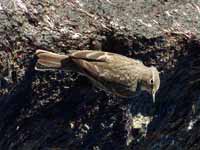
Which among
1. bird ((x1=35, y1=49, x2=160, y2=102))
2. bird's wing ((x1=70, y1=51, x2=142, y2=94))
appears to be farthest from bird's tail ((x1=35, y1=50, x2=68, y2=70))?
Result: bird's wing ((x1=70, y1=51, x2=142, y2=94))

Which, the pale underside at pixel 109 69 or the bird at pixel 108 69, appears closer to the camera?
the bird at pixel 108 69

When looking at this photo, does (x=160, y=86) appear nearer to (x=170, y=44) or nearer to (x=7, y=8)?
(x=170, y=44)

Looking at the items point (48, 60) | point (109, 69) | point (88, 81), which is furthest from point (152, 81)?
point (48, 60)

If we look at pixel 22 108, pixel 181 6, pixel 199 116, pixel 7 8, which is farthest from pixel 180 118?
pixel 7 8

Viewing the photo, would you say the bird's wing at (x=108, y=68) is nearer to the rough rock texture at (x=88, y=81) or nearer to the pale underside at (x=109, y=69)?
the pale underside at (x=109, y=69)

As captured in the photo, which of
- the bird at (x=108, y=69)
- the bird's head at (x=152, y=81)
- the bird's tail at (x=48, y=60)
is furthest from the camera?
the bird's head at (x=152, y=81)

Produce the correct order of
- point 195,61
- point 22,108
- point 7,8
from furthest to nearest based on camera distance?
1. point 195,61
2. point 22,108
3. point 7,8

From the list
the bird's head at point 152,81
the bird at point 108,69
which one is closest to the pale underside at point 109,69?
the bird at point 108,69
